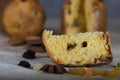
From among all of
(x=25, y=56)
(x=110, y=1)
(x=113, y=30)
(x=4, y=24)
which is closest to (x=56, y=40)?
(x=25, y=56)

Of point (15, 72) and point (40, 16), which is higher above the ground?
point (40, 16)

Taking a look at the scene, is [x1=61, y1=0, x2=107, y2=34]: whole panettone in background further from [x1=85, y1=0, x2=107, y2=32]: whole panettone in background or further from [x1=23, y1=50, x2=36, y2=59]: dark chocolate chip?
[x1=23, y1=50, x2=36, y2=59]: dark chocolate chip

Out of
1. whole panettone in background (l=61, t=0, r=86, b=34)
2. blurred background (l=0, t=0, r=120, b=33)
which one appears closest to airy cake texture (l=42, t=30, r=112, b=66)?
whole panettone in background (l=61, t=0, r=86, b=34)

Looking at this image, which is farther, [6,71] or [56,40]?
[56,40]

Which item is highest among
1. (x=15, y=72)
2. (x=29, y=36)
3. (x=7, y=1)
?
(x=7, y=1)

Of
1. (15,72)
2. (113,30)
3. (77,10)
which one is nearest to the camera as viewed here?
(15,72)

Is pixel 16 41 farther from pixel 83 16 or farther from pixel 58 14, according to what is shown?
pixel 58 14

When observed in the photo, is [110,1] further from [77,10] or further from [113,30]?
[77,10]

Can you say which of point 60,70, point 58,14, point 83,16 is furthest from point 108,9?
point 60,70
